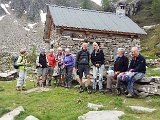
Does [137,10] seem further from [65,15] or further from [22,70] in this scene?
[22,70]

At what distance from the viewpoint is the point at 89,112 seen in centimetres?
1162

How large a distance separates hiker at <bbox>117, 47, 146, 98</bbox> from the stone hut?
1133 cm

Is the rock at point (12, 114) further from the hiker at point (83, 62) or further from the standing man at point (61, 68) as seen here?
the standing man at point (61, 68)

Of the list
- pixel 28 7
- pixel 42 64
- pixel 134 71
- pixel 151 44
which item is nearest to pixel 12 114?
pixel 134 71

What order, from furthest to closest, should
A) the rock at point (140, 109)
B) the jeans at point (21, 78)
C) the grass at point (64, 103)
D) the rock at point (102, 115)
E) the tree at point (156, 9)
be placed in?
the tree at point (156, 9)
the jeans at point (21, 78)
the rock at point (140, 109)
the grass at point (64, 103)
the rock at point (102, 115)

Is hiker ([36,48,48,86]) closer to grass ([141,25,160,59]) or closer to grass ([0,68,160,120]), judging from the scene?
grass ([0,68,160,120])

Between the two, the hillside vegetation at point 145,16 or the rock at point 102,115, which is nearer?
the rock at point 102,115

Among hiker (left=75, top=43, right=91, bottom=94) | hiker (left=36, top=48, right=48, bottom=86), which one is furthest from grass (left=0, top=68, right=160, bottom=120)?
hiker (left=36, top=48, right=48, bottom=86)

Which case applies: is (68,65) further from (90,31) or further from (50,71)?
(90,31)

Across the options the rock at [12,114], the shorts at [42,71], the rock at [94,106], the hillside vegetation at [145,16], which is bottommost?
the rock at [12,114]

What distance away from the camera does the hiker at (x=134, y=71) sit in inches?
572

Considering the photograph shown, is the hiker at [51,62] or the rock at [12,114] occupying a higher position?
the hiker at [51,62]

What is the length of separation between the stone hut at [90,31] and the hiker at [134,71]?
11.3 m

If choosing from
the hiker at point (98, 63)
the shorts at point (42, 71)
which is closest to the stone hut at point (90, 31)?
the shorts at point (42, 71)
